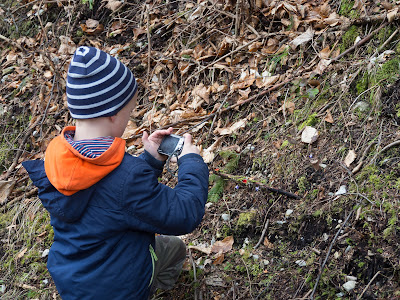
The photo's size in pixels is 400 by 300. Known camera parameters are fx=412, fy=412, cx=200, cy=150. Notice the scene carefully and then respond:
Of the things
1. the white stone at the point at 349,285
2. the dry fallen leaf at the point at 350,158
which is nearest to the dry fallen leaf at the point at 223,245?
the white stone at the point at 349,285

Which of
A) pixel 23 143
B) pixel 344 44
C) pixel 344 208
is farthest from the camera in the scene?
pixel 23 143

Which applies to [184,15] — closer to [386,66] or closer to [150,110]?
[150,110]

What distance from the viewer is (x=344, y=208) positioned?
2812mm

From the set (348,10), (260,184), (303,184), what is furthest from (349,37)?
(260,184)

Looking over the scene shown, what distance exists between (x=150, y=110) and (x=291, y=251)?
246 cm

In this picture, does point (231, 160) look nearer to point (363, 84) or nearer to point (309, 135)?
point (309, 135)

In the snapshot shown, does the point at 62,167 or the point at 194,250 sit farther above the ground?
the point at 62,167

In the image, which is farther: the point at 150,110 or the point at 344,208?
the point at 150,110

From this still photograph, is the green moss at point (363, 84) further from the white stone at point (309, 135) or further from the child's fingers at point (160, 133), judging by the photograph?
the child's fingers at point (160, 133)

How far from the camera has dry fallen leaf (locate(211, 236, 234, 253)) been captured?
10.3 feet

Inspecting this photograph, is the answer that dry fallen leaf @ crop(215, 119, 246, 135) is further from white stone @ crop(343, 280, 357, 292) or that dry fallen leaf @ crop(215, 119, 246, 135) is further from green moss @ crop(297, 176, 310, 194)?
white stone @ crop(343, 280, 357, 292)

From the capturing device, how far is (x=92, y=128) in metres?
2.19

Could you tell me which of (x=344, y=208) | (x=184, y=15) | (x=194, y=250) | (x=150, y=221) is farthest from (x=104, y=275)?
(x=184, y=15)

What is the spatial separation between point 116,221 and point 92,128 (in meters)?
0.51
